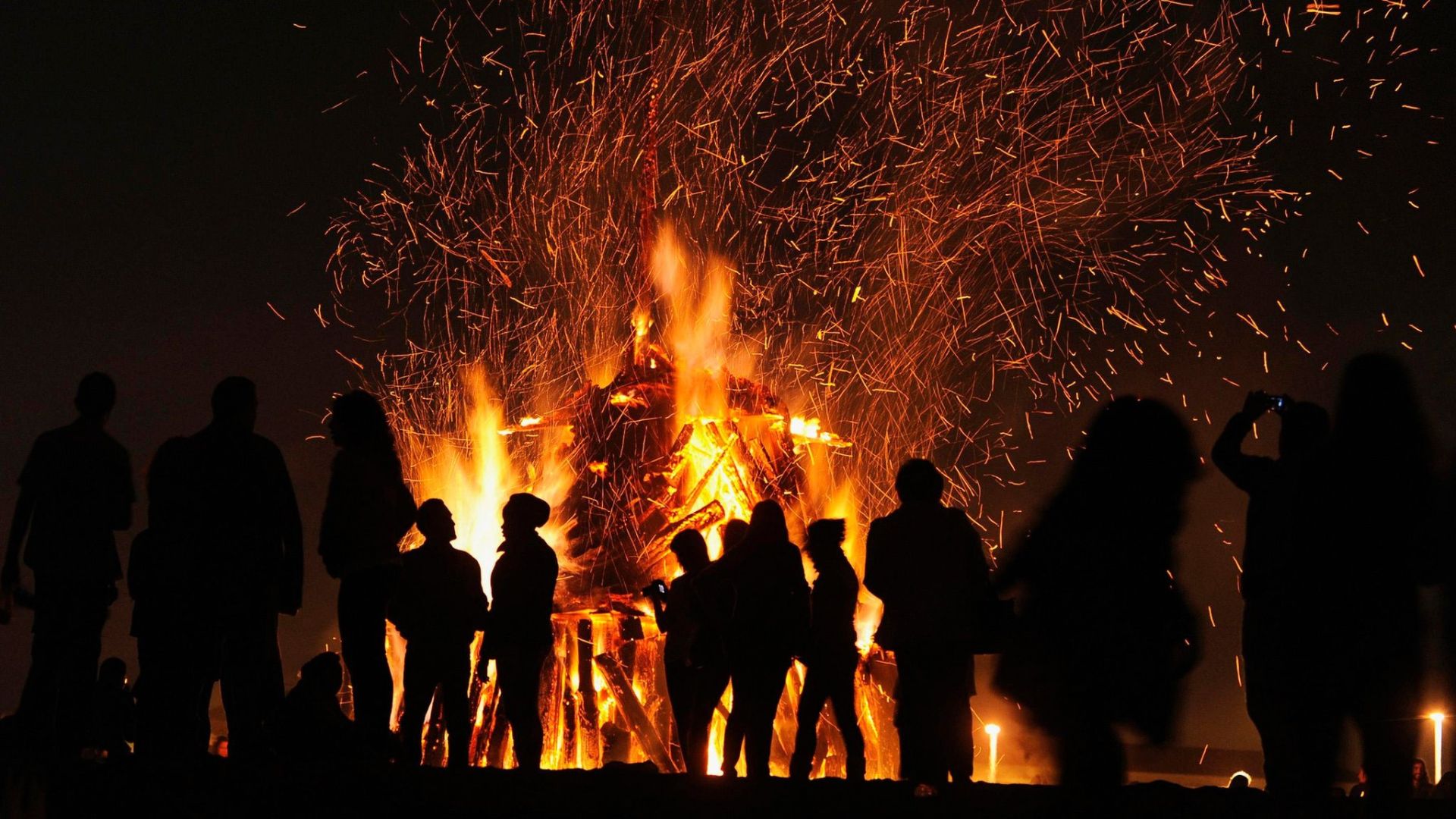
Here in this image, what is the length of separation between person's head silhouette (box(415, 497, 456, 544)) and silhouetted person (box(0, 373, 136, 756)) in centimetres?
166

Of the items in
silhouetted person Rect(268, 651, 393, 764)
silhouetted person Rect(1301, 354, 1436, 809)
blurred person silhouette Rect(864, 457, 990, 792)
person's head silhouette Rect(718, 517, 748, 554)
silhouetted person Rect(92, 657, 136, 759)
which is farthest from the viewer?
person's head silhouette Rect(718, 517, 748, 554)

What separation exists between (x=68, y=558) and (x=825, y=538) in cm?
398

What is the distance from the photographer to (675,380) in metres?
20.9

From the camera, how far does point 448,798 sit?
6.62 metres

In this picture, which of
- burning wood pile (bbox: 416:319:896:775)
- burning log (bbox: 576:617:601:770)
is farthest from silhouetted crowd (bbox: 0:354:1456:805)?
burning wood pile (bbox: 416:319:896:775)

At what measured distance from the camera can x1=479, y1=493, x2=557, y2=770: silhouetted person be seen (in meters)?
9.09

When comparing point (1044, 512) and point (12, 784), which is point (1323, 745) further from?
point (12, 784)

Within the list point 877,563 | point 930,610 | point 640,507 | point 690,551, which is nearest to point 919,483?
point 877,563

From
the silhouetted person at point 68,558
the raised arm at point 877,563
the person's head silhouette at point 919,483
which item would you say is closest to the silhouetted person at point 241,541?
the silhouetted person at point 68,558

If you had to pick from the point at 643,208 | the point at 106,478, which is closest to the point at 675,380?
the point at 643,208

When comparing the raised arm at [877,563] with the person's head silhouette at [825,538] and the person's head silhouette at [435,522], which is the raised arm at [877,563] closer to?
the person's head silhouette at [825,538]

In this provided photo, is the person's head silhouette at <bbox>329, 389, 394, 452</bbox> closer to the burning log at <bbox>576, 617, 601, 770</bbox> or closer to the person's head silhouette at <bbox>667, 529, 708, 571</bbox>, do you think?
the person's head silhouette at <bbox>667, 529, 708, 571</bbox>

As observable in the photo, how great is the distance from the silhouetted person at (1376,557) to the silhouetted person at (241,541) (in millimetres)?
4648

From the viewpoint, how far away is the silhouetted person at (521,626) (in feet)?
29.8
